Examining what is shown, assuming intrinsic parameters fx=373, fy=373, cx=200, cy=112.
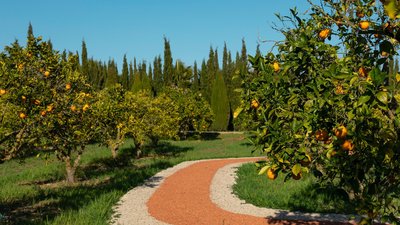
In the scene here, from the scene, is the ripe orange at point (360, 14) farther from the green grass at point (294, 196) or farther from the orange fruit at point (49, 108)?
the orange fruit at point (49, 108)

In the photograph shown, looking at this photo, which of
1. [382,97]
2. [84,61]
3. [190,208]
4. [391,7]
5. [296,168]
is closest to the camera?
[391,7]

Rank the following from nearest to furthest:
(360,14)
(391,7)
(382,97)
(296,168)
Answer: (391,7) → (382,97) → (296,168) → (360,14)

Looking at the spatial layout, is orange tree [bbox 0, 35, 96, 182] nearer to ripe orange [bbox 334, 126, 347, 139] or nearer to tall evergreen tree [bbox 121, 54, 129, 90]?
ripe orange [bbox 334, 126, 347, 139]

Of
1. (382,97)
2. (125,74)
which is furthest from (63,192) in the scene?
(125,74)

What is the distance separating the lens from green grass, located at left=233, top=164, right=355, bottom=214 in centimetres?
1003

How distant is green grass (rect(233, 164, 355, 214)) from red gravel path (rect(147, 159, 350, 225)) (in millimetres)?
1219

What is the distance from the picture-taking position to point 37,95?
7777mm

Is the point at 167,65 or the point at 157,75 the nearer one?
the point at 167,65

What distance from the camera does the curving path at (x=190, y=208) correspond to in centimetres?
910

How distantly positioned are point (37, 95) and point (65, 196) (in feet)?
16.0

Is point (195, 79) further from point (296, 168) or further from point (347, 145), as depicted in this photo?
point (296, 168)

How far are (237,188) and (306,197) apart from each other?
2679mm

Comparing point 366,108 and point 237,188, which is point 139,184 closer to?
point 237,188

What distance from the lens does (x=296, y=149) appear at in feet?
10.6
